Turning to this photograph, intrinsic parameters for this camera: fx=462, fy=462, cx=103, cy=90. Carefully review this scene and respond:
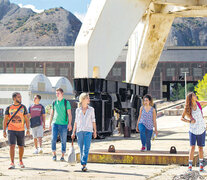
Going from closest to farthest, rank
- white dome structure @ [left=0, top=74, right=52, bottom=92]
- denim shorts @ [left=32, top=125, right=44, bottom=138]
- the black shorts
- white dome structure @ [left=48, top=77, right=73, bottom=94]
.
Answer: the black shorts, denim shorts @ [left=32, top=125, right=44, bottom=138], white dome structure @ [left=0, top=74, right=52, bottom=92], white dome structure @ [left=48, top=77, right=73, bottom=94]

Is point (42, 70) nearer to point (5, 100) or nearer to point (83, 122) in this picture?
point (5, 100)

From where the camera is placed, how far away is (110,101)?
17.2 metres

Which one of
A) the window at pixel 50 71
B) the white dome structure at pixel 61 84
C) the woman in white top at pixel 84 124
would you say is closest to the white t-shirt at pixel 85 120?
the woman in white top at pixel 84 124

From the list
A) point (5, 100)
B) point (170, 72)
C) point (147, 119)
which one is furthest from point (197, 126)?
point (170, 72)

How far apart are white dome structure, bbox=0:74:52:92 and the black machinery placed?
35986mm

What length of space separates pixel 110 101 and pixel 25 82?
39428 millimetres

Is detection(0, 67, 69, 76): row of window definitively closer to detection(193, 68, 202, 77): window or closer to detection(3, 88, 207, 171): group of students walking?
detection(193, 68, 202, 77): window

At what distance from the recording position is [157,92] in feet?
270

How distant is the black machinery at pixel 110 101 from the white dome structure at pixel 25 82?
118 feet

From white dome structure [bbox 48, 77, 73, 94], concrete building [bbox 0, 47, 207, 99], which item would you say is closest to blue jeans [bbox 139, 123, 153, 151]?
white dome structure [bbox 48, 77, 73, 94]

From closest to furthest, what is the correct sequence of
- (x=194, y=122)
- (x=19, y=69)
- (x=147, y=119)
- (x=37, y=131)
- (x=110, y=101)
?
(x=194, y=122) < (x=147, y=119) < (x=37, y=131) < (x=110, y=101) < (x=19, y=69)

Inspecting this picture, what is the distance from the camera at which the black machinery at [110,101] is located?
16.2 metres

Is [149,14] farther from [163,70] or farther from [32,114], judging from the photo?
[163,70]

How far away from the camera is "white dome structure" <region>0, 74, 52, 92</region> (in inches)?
2167
